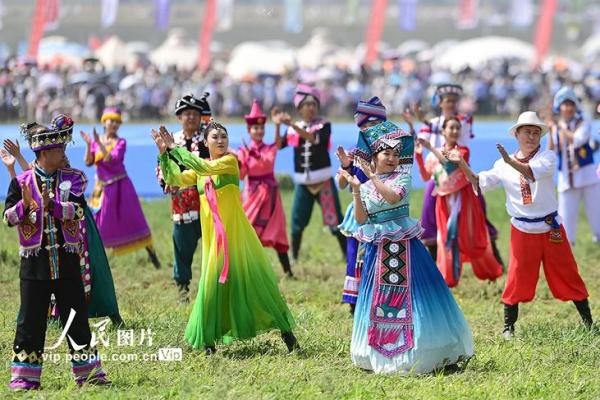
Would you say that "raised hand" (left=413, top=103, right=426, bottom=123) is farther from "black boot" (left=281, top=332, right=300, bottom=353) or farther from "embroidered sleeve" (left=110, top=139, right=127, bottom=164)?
"black boot" (left=281, top=332, right=300, bottom=353)

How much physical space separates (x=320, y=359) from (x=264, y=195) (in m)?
3.45

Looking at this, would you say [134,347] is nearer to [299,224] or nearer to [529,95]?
[299,224]

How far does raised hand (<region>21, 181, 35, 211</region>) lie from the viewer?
615 centimetres

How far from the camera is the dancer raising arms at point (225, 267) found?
7176 mm

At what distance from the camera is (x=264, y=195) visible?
34.2 ft

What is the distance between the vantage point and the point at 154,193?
1555 centimetres

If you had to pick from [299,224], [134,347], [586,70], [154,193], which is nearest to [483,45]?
[586,70]

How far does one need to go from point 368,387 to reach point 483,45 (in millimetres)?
35598

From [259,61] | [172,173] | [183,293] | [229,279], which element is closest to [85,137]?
[183,293]

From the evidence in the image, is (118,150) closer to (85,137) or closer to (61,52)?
(85,137)

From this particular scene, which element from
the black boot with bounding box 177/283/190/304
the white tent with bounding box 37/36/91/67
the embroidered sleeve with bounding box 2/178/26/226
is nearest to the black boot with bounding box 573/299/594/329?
the black boot with bounding box 177/283/190/304

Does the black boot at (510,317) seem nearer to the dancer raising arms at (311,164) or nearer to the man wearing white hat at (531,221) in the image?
the man wearing white hat at (531,221)

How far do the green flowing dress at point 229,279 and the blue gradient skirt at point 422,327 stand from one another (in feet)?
2.18

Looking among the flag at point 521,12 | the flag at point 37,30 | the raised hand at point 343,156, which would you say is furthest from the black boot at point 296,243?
the flag at point 521,12
